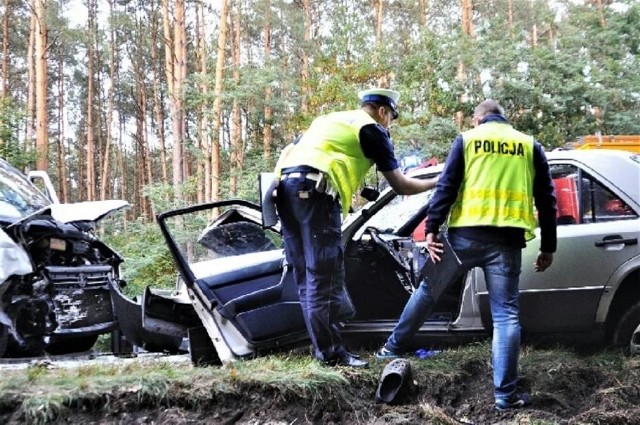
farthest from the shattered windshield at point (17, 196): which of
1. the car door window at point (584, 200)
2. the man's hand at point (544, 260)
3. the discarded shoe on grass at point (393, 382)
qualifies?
the car door window at point (584, 200)

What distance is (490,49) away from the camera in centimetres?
1342

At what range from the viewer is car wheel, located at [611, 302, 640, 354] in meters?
3.97

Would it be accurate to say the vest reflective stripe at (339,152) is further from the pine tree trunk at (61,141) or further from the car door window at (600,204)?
the pine tree trunk at (61,141)

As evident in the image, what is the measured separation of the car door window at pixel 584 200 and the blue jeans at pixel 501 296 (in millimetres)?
877

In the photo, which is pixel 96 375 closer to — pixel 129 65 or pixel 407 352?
pixel 407 352

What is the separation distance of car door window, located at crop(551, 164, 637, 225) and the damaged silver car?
3.65m

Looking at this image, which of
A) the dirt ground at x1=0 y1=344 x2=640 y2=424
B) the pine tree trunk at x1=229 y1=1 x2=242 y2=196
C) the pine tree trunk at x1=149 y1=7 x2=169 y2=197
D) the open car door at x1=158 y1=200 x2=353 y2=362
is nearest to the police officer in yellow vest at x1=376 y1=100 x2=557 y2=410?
the dirt ground at x1=0 y1=344 x2=640 y2=424

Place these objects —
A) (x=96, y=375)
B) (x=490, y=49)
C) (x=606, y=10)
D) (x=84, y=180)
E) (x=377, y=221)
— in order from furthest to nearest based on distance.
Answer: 1. (x=84, y=180)
2. (x=606, y=10)
3. (x=490, y=49)
4. (x=377, y=221)
5. (x=96, y=375)

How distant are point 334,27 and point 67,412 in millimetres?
14390

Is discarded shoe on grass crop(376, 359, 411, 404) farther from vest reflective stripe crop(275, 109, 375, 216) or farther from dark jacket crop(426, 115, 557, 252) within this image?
vest reflective stripe crop(275, 109, 375, 216)

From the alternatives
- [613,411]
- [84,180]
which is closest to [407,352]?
[613,411]

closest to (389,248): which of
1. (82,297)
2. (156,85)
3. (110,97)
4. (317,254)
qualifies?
(317,254)

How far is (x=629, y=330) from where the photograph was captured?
13.2 ft

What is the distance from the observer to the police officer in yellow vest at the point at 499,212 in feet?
10.8
